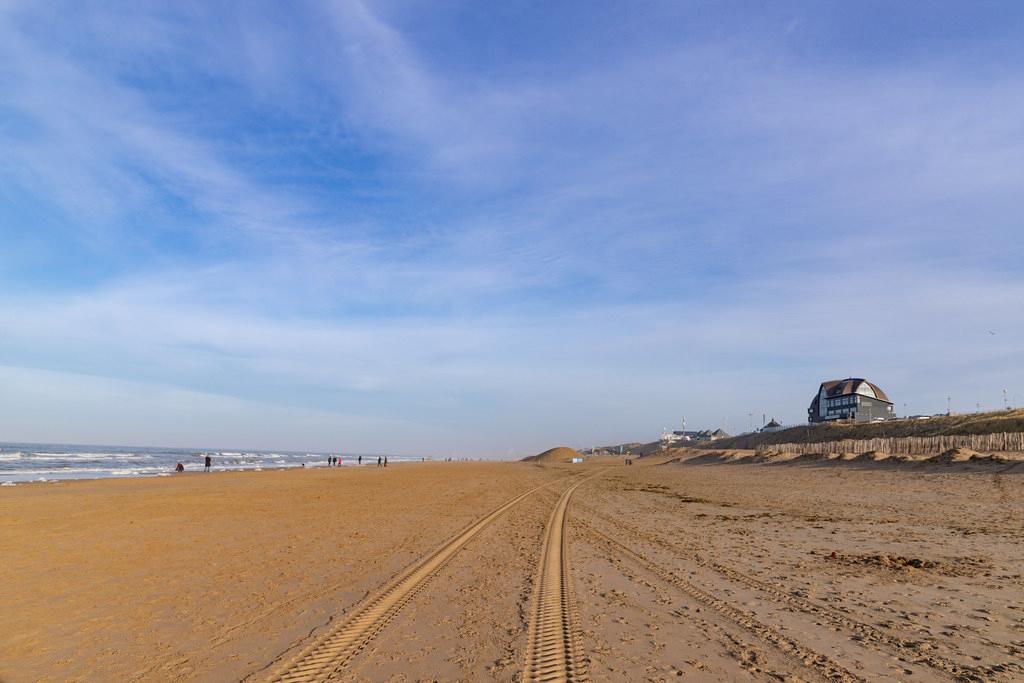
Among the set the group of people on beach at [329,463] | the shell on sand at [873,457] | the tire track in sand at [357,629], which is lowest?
the group of people on beach at [329,463]

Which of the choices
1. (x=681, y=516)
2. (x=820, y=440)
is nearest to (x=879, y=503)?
(x=681, y=516)

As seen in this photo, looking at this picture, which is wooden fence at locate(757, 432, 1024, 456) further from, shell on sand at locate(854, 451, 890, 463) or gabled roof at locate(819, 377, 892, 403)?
gabled roof at locate(819, 377, 892, 403)

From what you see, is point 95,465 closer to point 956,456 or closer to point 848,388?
point 956,456

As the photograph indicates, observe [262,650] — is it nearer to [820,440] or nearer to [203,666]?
[203,666]

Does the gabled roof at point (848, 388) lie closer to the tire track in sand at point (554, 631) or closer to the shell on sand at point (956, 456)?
the shell on sand at point (956, 456)

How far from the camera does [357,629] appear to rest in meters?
6.60

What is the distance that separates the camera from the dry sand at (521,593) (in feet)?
18.2

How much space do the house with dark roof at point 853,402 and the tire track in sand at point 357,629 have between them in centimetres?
8836

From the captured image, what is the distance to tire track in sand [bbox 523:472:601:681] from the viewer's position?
17.3ft

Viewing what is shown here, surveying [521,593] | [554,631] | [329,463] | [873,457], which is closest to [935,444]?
[873,457]

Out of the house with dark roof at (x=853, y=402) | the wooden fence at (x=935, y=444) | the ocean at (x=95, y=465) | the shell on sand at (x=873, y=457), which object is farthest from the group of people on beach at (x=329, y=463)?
the house with dark roof at (x=853, y=402)

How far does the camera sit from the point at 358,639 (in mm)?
6250

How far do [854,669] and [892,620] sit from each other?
2.05 meters

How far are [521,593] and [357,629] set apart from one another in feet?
8.61
